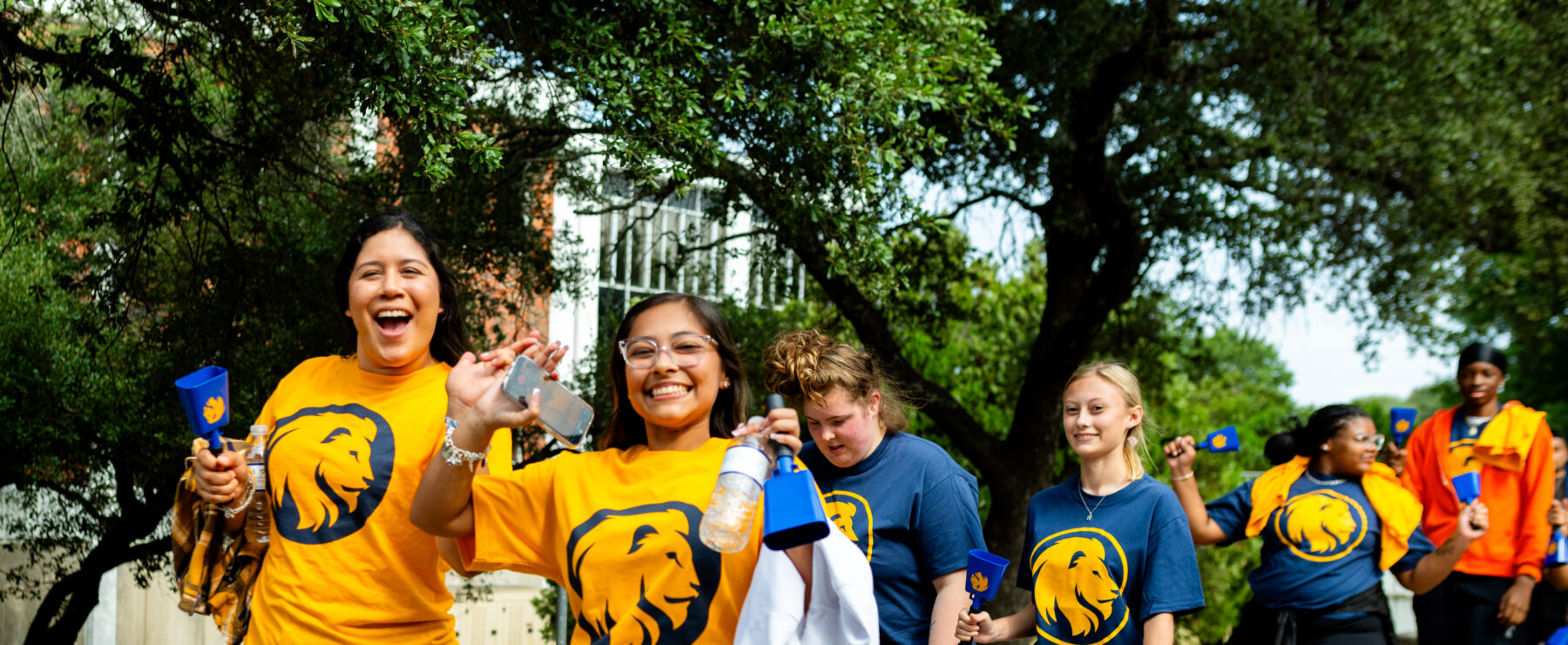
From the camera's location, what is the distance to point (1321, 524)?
176 inches

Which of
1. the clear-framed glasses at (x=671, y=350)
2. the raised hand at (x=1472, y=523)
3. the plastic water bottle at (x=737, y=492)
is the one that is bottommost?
the raised hand at (x=1472, y=523)

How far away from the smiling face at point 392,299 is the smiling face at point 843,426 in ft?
3.43

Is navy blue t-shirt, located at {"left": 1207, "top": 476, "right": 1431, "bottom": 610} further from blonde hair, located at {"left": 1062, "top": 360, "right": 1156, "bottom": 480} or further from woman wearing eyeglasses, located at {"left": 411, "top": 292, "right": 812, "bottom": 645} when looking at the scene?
woman wearing eyeglasses, located at {"left": 411, "top": 292, "right": 812, "bottom": 645}

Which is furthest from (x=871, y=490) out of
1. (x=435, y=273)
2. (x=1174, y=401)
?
(x=1174, y=401)

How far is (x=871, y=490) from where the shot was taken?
3209mm

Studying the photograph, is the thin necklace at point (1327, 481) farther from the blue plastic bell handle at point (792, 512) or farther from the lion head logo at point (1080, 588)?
the blue plastic bell handle at point (792, 512)

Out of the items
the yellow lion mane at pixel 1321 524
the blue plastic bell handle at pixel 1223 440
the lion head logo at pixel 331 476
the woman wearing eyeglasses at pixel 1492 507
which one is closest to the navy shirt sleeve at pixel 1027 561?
the blue plastic bell handle at pixel 1223 440

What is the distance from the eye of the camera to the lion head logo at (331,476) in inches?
105

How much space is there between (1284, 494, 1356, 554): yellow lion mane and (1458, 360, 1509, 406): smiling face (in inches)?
63.1

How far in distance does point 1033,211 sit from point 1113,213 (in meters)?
0.77

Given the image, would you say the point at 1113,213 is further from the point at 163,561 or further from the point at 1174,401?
the point at 163,561

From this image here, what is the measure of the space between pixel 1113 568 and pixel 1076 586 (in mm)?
125

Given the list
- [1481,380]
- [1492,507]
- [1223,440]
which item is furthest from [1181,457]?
[1492,507]

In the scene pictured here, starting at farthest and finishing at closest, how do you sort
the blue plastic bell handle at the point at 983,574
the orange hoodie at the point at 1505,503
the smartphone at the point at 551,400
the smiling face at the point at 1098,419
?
the orange hoodie at the point at 1505,503, the smiling face at the point at 1098,419, the blue plastic bell handle at the point at 983,574, the smartphone at the point at 551,400
